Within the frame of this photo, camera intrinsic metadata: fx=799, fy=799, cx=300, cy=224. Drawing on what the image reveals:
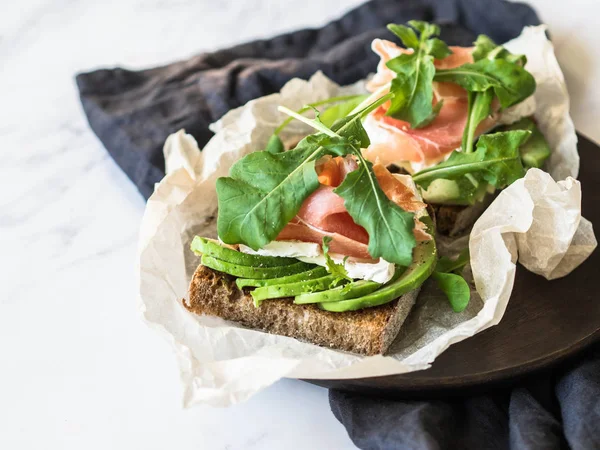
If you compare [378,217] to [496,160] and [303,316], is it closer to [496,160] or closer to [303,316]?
[303,316]

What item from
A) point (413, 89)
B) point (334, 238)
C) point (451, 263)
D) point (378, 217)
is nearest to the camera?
point (378, 217)

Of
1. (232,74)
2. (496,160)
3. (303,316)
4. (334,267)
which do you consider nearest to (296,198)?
(334,267)

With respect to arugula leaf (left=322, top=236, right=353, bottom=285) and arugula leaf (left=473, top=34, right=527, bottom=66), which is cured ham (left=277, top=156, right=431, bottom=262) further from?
arugula leaf (left=473, top=34, right=527, bottom=66)

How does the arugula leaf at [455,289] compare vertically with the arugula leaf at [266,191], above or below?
below

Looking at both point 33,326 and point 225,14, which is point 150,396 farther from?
point 225,14

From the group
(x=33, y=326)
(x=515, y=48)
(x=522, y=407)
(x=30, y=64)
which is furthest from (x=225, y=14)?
(x=522, y=407)

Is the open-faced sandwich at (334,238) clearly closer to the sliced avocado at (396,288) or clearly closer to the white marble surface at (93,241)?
the sliced avocado at (396,288)

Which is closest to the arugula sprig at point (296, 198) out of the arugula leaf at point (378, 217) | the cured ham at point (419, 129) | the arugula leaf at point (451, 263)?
the arugula leaf at point (378, 217)
